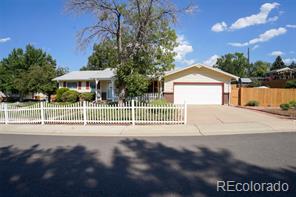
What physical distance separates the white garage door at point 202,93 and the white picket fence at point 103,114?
39.7 ft

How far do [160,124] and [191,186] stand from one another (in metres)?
7.08

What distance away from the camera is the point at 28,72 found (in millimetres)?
41969

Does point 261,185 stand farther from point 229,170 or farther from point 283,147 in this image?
point 283,147

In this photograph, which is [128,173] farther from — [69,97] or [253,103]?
[69,97]

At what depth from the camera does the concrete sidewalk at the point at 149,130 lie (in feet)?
31.9

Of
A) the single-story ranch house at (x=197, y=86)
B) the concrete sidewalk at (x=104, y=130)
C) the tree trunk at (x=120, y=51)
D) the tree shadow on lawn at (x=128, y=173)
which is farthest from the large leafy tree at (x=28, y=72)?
the tree shadow on lawn at (x=128, y=173)

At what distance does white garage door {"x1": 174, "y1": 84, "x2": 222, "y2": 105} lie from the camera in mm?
23891

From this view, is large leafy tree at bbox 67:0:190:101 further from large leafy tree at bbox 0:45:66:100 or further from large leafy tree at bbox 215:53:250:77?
large leafy tree at bbox 215:53:250:77

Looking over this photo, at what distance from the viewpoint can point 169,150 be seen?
7.02 meters

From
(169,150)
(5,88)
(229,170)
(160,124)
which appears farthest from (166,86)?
(5,88)

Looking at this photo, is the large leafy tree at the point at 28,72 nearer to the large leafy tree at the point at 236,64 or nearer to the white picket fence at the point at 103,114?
the white picket fence at the point at 103,114

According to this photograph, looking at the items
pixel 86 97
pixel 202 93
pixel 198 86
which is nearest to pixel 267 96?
pixel 202 93

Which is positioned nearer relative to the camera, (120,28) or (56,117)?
(56,117)

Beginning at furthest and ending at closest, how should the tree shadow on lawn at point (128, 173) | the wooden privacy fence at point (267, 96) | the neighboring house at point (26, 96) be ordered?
the neighboring house at point (26, 96), the wooden privacy fence at point (267, 96), the tree shadow on lawn at point (128, 173)
